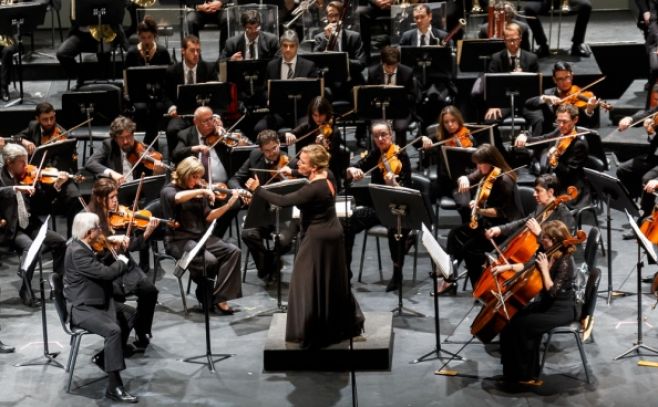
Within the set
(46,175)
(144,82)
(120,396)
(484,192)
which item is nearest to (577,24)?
(484,192)

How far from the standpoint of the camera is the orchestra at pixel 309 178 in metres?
7.54

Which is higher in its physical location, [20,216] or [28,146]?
[28,146]

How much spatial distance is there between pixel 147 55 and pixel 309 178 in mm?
4335

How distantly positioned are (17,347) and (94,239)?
3.87ft

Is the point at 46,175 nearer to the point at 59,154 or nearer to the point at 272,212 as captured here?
the point at 59,154

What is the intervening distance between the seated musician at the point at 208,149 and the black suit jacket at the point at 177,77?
1047 mm

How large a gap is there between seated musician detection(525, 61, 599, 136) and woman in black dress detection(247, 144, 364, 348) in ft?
11.2

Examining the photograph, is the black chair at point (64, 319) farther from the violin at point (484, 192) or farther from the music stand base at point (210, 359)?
the violin at point (484, 192)

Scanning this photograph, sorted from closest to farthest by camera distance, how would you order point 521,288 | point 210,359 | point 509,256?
point 521,288 < point 509,256 < point 210,359

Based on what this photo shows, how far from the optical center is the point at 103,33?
12.1 m

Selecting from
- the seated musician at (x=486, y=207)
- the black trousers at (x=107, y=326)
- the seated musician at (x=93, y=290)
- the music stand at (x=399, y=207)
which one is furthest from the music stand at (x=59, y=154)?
the seated musician at (x=486, y=207)

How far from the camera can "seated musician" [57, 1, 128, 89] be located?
475 inches

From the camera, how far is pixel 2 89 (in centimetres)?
1212

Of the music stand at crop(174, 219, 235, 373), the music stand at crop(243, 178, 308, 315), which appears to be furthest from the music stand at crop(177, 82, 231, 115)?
the music stand at crop(174, 219, 235, 373)
